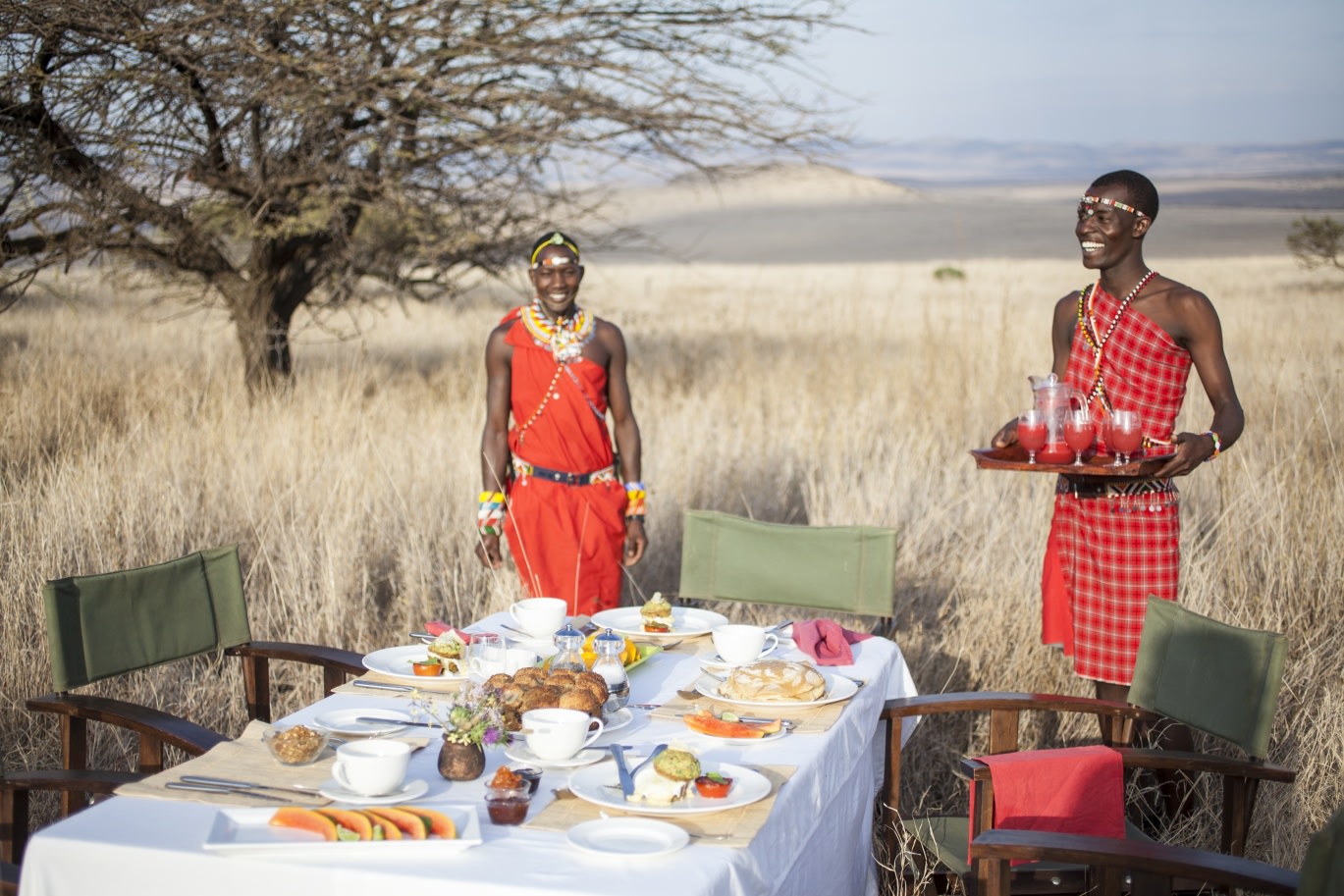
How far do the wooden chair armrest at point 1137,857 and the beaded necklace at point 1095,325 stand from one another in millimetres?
1614

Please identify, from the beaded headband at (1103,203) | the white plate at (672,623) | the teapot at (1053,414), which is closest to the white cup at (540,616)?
the white plate at (672,623)

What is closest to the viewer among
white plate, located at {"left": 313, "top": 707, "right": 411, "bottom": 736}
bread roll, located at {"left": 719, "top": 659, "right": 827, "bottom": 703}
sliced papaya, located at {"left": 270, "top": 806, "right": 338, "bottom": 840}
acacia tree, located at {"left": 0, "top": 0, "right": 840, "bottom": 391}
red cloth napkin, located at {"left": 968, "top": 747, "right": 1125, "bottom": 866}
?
sliced papaya, located at {"left": 270, "top": 806, "right": 338, "bottom": 840}

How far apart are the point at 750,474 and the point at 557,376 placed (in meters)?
2.78

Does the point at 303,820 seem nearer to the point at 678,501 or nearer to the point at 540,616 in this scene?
the point at 540,616

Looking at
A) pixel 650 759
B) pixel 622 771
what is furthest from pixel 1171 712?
pixel 622 771

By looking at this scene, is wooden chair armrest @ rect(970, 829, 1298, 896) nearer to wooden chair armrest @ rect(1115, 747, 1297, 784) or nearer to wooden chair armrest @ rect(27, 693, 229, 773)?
wooden chair armrest @ rect(1115, 747, 1297, 784)

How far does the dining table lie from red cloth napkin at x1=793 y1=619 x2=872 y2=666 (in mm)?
490

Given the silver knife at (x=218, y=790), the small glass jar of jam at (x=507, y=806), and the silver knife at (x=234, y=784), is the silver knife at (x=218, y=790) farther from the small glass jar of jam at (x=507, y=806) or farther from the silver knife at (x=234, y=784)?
the small glass jar of jam at (x=507, y=806)

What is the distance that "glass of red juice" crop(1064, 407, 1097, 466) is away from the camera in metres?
3.46

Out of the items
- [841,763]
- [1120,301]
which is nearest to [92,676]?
[841,763]

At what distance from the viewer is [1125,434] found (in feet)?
11.3

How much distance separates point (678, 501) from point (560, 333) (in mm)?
2413

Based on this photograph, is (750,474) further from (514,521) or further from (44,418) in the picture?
(44,418)

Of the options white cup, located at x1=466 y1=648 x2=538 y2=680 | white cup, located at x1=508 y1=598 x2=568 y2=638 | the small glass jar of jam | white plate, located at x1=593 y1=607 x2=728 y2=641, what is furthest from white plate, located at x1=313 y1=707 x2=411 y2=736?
white plate, located at x1=593 y1=607 x2=728 y2=641
